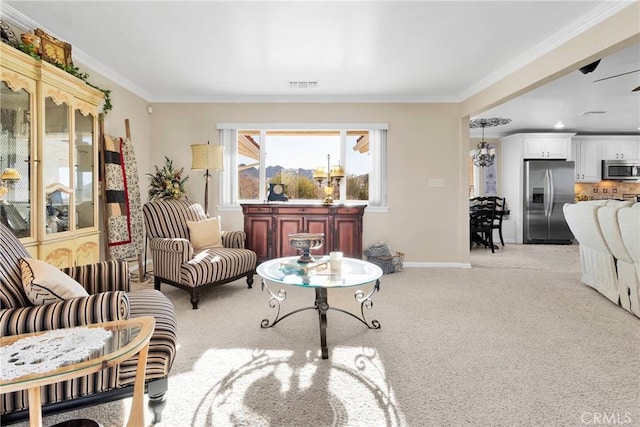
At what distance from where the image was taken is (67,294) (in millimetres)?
1474

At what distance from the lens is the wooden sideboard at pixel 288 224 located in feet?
14.3

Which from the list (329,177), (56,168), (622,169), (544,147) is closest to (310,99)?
(329,177)

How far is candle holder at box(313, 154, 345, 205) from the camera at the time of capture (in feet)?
14.0

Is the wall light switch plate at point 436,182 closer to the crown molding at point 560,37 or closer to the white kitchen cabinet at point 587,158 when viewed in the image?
the crown molding at point 560,37

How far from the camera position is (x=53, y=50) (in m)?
2.71

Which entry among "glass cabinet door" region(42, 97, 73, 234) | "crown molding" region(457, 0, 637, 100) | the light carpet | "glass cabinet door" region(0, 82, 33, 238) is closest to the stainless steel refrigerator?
"crown molding" region(457, 0, 637, 100)

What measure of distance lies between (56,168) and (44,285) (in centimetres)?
168

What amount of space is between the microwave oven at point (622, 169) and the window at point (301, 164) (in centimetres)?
625

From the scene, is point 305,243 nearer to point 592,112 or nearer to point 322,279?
point 322,279

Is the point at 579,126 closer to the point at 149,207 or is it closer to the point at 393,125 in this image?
the point at 393,125

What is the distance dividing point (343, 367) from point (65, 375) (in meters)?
1.47

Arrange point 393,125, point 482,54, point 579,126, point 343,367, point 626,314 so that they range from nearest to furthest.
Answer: point 343,367 < point 626,314 < point 482,54 < point 393,125 < point 579,126

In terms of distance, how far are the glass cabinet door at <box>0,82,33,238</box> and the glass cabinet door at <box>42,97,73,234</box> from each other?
0.38 ft

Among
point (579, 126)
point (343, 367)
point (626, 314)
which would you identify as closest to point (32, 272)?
point (343, 367)
